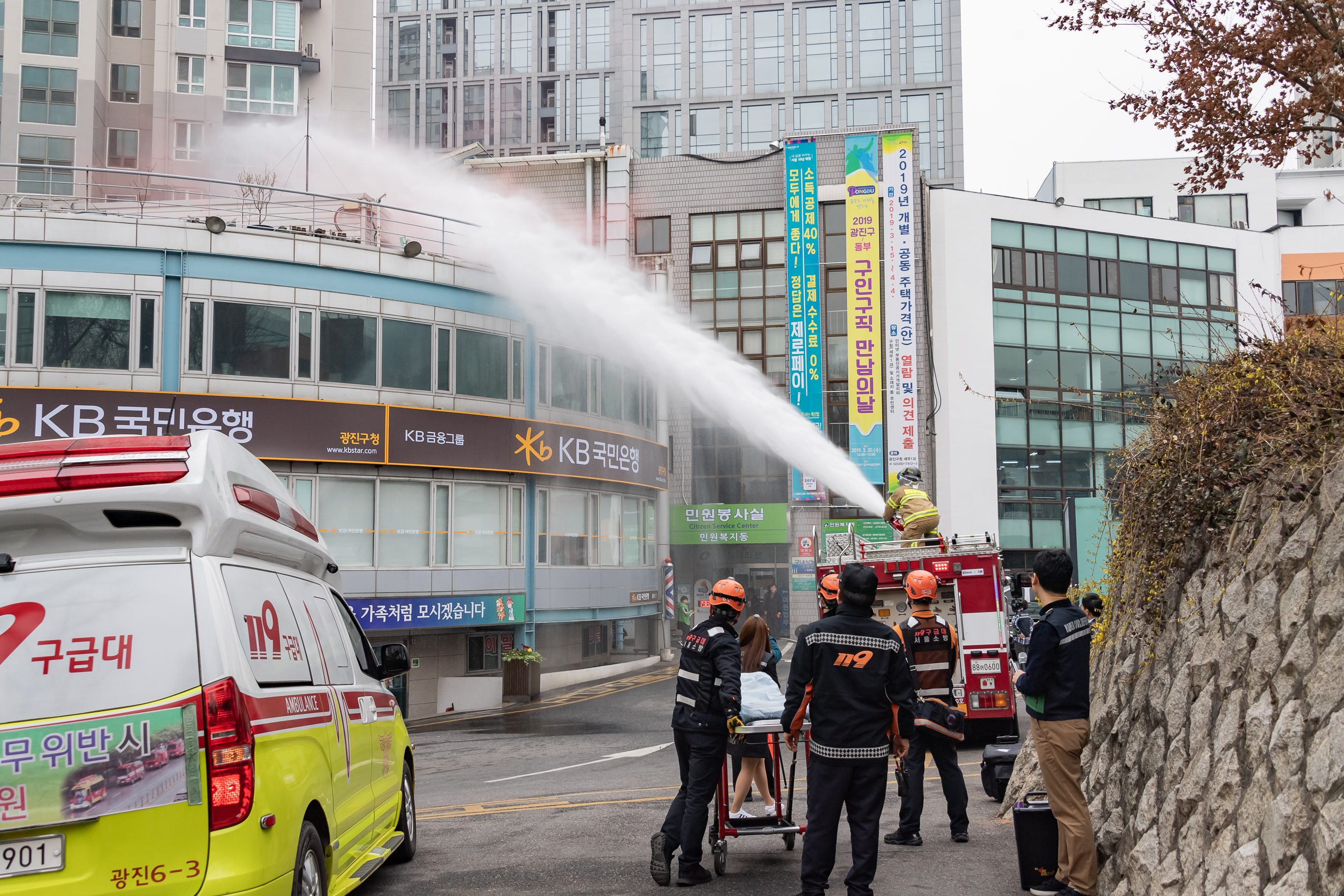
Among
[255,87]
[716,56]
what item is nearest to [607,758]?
[255,87]

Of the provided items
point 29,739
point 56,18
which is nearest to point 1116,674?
point 29,739

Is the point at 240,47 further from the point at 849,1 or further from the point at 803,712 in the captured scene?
the point at 803,712

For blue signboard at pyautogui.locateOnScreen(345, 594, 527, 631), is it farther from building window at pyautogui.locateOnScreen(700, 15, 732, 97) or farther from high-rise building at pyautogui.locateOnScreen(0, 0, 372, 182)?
building window at pyautogui.locateOnScreen(700, 15, 732, 97)

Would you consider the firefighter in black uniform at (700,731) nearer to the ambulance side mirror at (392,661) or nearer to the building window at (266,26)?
the ambulance side mirror at (392,661)

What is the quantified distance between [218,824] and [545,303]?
22.3m

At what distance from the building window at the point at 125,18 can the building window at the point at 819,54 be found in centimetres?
3494

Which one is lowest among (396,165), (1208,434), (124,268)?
(1208,434)

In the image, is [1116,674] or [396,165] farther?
[396,165]

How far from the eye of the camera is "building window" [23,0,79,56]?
45.1m

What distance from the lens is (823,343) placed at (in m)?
40.0

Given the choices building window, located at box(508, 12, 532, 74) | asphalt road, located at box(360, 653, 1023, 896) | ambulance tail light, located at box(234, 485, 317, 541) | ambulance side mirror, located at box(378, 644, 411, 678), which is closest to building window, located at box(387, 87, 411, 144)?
building window, located at box(508, 12, 532, 74)

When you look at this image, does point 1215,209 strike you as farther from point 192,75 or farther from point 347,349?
point 192,75

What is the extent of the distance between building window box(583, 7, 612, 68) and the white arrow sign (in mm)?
72320

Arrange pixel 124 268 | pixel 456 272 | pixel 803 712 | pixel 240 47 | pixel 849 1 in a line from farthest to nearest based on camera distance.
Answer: pixel 849 1 < pixel 240 47 < pixel 456 272 < pixel 124 268 < pixel 803 712
